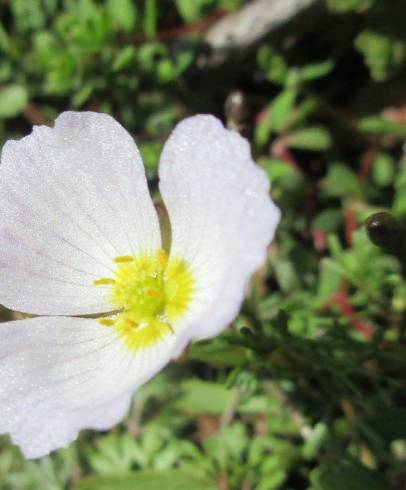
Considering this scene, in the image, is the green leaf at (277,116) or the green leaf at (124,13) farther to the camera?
the green leaf at (124,13)

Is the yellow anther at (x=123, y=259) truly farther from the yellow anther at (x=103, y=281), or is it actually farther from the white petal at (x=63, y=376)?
the white petal at (x=63, y=376)

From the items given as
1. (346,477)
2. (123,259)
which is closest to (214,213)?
(123,259)

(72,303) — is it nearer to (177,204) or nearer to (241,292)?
(177,204)

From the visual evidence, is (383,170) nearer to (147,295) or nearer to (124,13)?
(124,13)

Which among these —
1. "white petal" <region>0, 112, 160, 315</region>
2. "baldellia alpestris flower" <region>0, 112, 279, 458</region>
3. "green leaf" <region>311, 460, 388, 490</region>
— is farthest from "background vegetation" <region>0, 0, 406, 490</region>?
"white petal" <region>0, 112, 160, 315</region>

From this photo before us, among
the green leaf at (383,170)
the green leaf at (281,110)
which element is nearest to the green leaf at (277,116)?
the green leaf at (281,110)

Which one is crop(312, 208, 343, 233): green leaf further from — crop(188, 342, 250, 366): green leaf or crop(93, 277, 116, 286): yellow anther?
crop(93, 277, 116, 286): yellow anther
